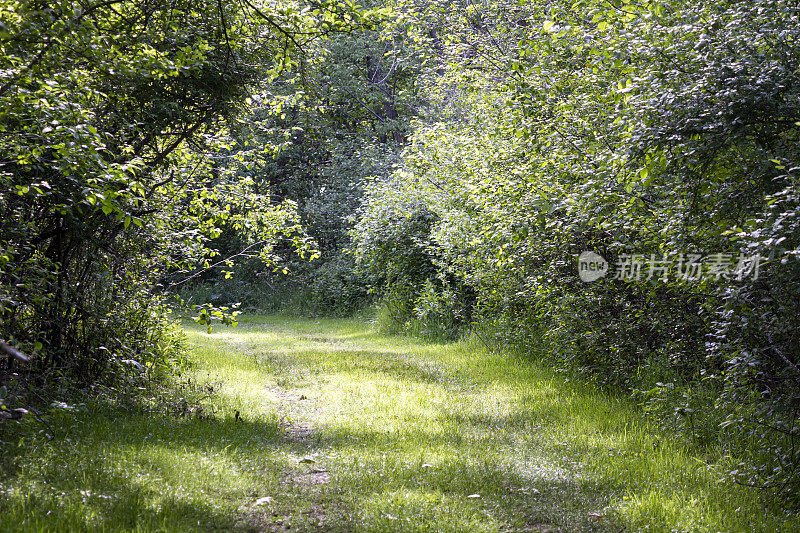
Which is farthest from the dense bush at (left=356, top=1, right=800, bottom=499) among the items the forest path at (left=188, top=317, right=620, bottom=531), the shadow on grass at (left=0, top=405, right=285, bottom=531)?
the shadow on grass at (left=0, top=405, right=285, bottom=531)

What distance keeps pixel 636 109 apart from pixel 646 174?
73 cm

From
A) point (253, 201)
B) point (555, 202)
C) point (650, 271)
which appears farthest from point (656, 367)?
point (253, 201)

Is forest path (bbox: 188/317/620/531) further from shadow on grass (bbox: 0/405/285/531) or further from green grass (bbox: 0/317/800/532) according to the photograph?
shadow on grass (bbox: 0/405/285/531)

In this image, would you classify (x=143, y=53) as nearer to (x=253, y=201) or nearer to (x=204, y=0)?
(x=204, y=0)

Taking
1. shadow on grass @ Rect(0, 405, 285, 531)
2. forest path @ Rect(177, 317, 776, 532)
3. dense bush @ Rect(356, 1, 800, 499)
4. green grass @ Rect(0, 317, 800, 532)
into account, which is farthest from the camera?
dense bush @ Rect(356, 1, 800, 499)

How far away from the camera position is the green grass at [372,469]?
14.7 feet

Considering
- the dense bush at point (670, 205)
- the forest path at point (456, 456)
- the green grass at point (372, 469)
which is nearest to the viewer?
the green grass at point (372, 469)

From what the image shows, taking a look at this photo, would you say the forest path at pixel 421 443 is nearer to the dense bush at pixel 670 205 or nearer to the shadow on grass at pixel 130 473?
the shadow on grass at pixel 130 473

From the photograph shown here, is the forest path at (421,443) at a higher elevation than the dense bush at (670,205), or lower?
lower

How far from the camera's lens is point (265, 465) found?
5648mm

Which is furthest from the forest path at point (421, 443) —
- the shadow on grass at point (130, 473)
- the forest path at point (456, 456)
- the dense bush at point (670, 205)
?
the dense bush at point (670, 205)

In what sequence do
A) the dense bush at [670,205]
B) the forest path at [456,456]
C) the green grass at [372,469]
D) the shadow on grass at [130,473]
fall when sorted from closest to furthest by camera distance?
the shadow on grass at [130,473], the green grass at [372,469], the forest path at [456,456], the dense bush at [670,205]

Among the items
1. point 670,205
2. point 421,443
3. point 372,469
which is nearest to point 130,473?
point 372,469

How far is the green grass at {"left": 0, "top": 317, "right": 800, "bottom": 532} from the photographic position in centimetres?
449
